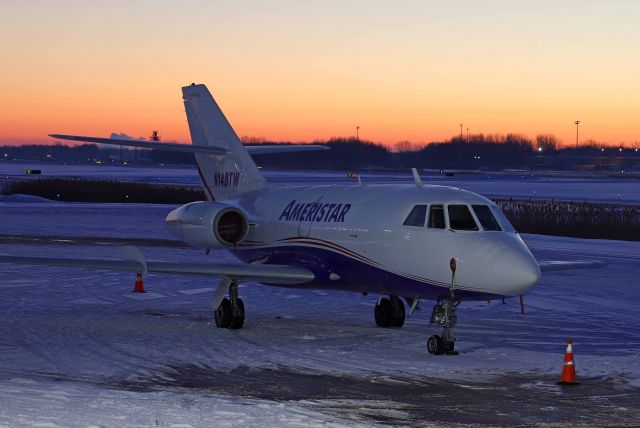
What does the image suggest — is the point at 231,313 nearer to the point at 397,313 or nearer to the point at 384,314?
the point at 384,314

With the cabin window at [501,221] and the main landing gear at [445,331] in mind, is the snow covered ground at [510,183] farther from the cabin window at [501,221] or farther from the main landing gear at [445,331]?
the main landing gear at [445,331]

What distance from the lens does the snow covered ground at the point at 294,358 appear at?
39.3 ft

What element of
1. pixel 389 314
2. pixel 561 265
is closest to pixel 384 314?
pixel 389 314

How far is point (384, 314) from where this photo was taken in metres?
19.5

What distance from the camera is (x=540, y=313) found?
21.2 metres

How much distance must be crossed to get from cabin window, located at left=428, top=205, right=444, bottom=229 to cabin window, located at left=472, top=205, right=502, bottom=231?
53 centimetres

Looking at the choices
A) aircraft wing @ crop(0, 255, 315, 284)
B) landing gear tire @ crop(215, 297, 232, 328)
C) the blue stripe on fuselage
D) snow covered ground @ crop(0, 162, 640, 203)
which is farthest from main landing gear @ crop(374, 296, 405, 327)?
snow covered ground @ crop(0, 162, 640, 203)

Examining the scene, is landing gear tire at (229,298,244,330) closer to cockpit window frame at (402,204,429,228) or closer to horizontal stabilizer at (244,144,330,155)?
cockpit window frame at (402,204,429,228)

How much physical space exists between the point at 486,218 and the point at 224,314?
530cm

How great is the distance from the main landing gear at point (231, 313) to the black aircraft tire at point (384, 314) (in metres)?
2.54

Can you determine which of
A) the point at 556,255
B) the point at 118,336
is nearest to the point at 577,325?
the point at 118,336

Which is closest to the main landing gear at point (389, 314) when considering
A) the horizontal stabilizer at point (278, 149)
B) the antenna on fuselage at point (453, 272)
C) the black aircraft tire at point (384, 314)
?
the black aircraft tire at point (384, 314)

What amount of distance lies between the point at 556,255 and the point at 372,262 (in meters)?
15.5

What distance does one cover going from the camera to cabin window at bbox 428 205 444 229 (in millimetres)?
16922
